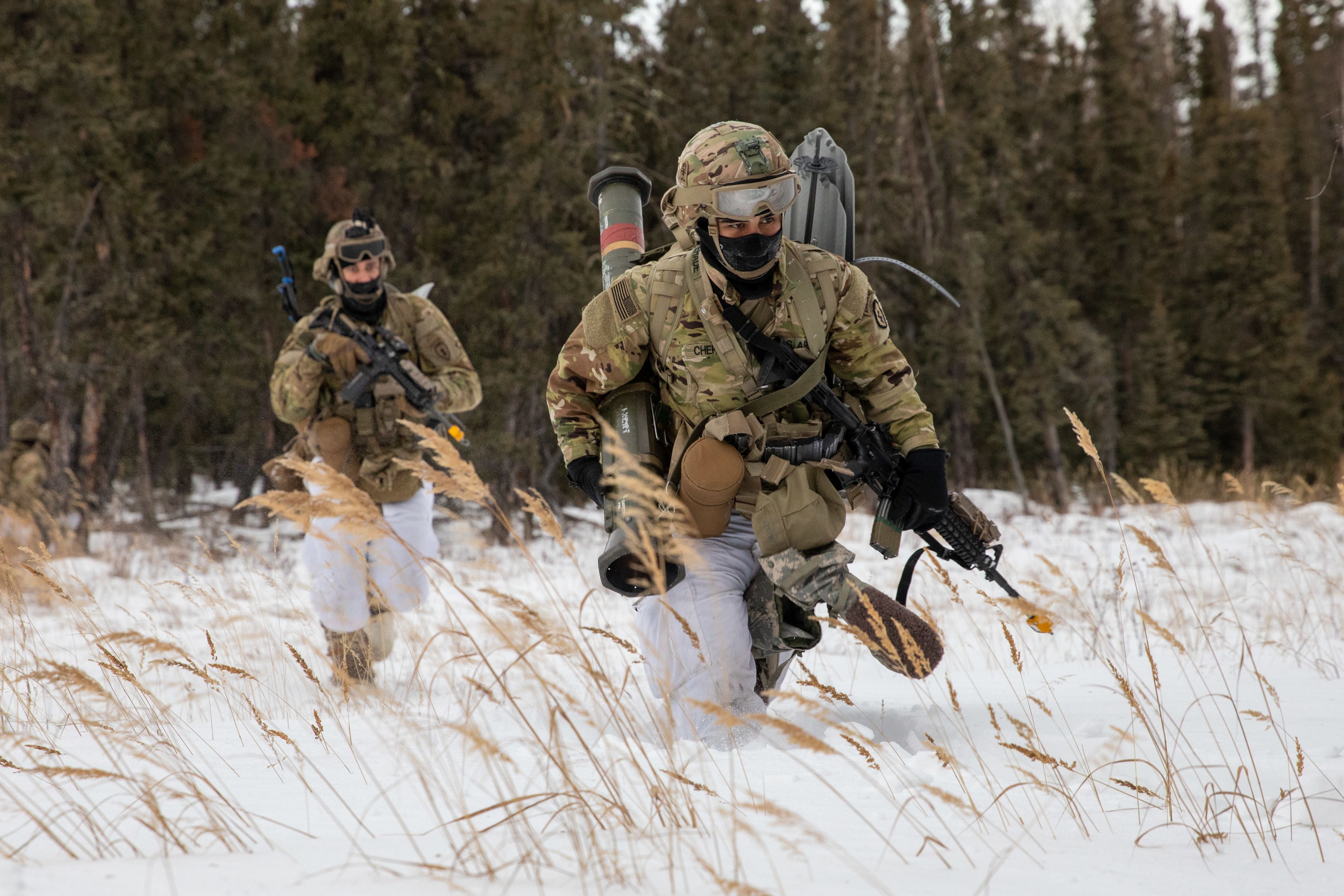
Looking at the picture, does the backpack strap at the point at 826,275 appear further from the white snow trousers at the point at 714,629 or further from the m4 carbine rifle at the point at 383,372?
the m4 carbine rifle at the point at 383,372

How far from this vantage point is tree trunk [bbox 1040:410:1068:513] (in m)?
14.9

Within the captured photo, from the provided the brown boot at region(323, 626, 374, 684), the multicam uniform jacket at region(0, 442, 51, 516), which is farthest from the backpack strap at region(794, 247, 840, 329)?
the multicam uniform jacket at region(0, 442, 51, 516)

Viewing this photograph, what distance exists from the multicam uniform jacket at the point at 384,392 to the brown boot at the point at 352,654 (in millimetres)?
647

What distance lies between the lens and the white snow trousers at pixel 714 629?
270 centimetres

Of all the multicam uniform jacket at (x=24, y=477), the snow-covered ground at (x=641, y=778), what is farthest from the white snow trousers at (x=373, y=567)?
the multicam uniform jacket at (x=24, y=477)

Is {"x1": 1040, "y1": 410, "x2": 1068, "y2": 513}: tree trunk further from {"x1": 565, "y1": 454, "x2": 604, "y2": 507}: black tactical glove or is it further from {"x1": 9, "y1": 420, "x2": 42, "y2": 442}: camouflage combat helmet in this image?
{"x1": 9, "y1": 420, "x2": 42, "y2": 442}: camouflage combat helmet

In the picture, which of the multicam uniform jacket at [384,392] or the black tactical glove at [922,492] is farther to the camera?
the multicam uniform jacket at [384,392]

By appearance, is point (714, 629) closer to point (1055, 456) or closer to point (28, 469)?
point (28, 469)

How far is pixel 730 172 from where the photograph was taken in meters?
2.71

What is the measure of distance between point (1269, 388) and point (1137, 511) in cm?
1067

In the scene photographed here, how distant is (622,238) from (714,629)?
1.46 m

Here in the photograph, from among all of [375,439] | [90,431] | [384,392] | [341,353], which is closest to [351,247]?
[341,353]

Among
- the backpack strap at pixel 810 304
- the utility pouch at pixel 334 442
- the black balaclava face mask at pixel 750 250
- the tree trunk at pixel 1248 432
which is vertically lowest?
the tree trunk at pixel 1248 432

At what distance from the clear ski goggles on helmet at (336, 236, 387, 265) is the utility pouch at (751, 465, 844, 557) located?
2.47m
